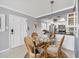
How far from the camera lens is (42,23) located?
611cm

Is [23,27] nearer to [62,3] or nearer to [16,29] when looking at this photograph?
[16,29]

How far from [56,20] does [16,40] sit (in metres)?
2.44

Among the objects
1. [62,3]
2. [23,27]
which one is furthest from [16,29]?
[62,3]

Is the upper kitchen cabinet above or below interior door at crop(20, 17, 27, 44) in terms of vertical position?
above

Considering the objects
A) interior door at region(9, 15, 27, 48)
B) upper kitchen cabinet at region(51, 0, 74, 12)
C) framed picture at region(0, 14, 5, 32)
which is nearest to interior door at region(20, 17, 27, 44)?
interior door at region(9, 15, 27, 48)

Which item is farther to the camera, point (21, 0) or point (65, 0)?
point (65, 0)

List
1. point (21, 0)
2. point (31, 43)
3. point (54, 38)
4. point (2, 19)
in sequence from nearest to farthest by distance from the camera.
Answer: point (31, 43), point (21, 0), point (2, 19), point (54, 38)

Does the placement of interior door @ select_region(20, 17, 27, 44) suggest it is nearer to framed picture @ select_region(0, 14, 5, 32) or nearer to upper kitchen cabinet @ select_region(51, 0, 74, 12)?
framed picture @ select_region(0, 14, 5, 32)

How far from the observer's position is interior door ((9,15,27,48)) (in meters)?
5.38

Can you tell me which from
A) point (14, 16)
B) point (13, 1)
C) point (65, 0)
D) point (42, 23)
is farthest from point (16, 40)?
point (65, 0)

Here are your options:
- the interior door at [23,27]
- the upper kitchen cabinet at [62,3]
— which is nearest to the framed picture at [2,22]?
the interior door at [23,27]

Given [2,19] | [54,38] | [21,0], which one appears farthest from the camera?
[54,38]

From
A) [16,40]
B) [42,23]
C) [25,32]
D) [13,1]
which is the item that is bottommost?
[16,40]

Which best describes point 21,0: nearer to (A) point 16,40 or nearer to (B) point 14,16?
(B) point 14,16
